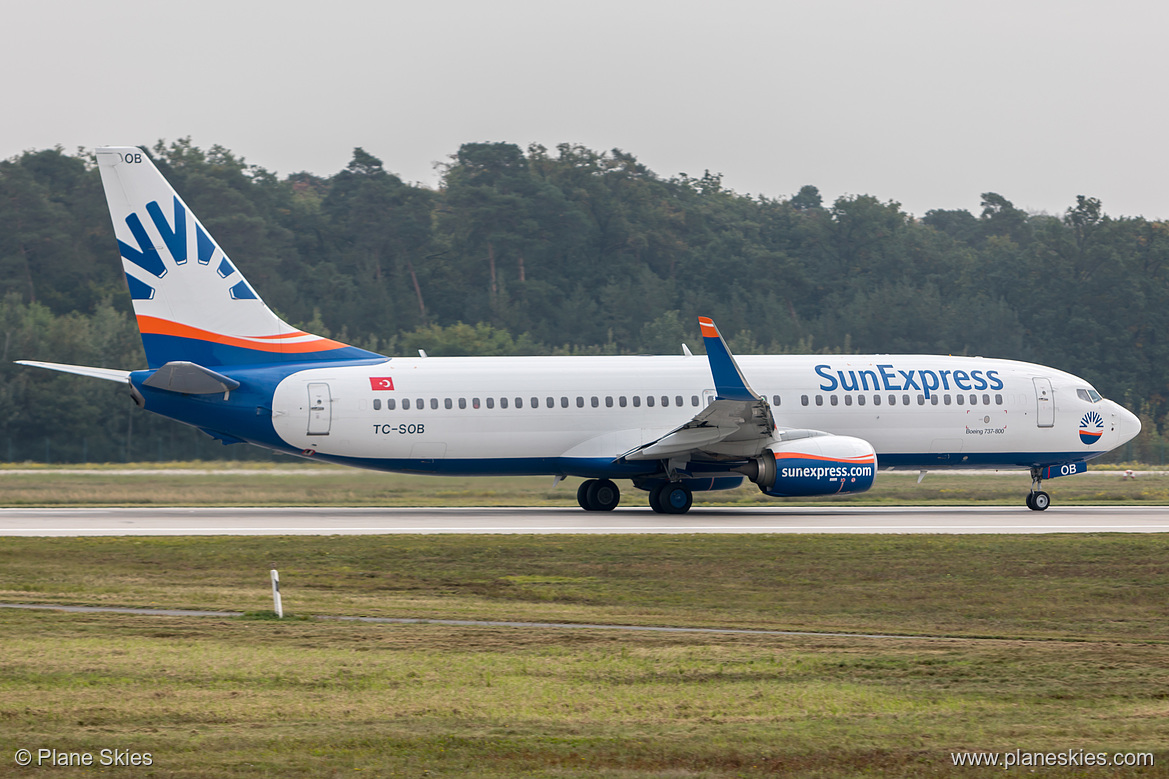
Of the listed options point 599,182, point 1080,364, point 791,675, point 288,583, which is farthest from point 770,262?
point 791,675

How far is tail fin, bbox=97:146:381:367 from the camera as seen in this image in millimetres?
29625

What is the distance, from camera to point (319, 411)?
2997 centimetres

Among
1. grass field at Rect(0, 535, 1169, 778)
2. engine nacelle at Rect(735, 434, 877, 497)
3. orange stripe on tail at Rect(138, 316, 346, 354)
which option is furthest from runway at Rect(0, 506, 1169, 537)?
orange stripe on tail at Rect(138, 316, 346, 354)

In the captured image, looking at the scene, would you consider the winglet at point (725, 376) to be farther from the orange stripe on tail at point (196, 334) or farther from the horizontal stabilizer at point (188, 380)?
the horizontal stabilizer at point (188, 380)

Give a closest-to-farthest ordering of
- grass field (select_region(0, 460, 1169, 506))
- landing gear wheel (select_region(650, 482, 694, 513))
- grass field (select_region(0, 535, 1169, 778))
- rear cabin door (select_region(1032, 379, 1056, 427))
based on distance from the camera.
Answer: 1. grass field (select_region(0, 535, 1169, 778))
2. landing gear wheel (select_region(650, 482, 694, 513))
3. rear cabin door (select_region(1032, 379, 1056, 427))
4. grass field (select_region(0, 460, 1169, 506))

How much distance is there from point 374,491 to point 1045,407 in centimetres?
1790

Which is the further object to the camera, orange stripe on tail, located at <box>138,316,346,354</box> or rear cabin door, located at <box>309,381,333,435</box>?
rear cabin door, located at <box>309,381,333,435</box>

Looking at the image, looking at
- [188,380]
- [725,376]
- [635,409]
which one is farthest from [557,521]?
[188,380]

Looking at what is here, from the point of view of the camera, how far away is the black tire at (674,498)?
30.9 m

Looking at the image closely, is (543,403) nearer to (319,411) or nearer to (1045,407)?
(319,411)

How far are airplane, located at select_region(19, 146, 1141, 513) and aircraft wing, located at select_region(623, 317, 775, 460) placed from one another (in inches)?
1.8

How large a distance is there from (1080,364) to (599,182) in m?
34.3

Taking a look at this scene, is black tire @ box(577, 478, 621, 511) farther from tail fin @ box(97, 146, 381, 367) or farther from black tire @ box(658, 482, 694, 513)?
tail fin @ box(97, 146, 381, 367)

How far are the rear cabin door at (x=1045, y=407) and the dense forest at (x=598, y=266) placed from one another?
3605 cm
